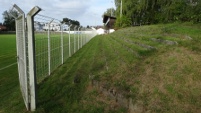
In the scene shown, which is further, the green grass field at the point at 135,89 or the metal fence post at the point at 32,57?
the metal fence post at the point at 32,57

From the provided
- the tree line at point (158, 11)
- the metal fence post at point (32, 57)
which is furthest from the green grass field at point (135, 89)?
the tree line at point (158, 11)

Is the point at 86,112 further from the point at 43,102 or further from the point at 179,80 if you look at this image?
the point at 179,80

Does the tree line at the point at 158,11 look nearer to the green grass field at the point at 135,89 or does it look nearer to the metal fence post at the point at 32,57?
the green grass field at the point at 135,89

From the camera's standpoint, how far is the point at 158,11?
93.1ft

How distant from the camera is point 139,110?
386 centimetres

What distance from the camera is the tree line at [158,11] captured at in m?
14.6

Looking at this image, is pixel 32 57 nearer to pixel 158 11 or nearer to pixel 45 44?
pixel 45 44

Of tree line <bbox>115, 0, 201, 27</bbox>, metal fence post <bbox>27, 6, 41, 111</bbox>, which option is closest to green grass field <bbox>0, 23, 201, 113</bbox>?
metal fence post <bbox>27, 6, 41, 111</bbox>

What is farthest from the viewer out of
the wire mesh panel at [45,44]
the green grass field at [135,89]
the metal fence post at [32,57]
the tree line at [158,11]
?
the tree line at [158,11]

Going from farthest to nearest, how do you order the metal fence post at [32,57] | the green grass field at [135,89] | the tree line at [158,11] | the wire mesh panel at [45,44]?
the tree line at [158,11] → the wire mesh panel at [45,44] → the metal fence post at [32,57] → the green grass field at [135,89]

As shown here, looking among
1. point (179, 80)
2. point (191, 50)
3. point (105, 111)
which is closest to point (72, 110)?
point (105, 111)

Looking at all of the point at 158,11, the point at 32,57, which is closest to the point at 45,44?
the point at 32,57

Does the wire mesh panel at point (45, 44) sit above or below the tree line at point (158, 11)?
below

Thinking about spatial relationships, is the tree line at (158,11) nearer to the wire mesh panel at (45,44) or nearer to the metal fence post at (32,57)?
the wire mesh panel at (45,44)
